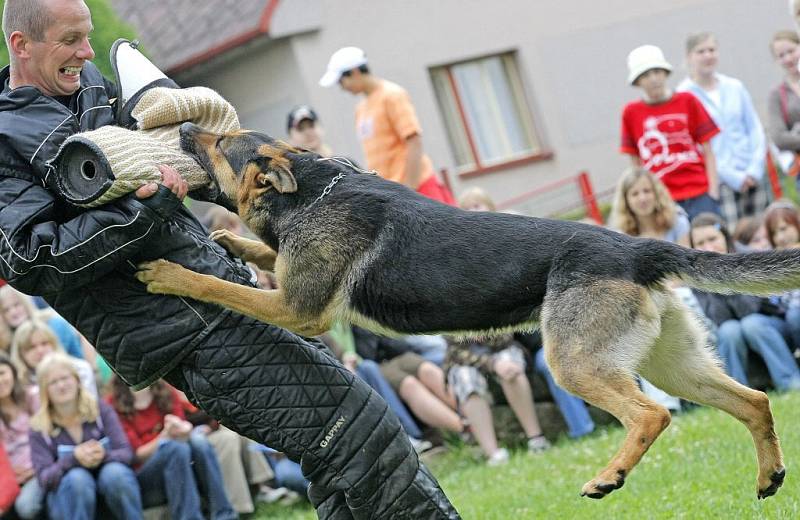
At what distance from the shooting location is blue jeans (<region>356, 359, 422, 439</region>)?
28.7ft

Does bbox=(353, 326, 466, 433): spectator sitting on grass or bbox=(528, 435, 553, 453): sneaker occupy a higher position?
bbox=(353, 326, 466, 433): spectator sitting on grass

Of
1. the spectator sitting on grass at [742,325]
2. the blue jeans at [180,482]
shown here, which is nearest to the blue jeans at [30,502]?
the blue jeans at [180,482]

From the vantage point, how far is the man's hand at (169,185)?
14.2 ft

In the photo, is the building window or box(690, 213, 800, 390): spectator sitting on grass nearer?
box(690, 213, 800, 390): spectator sitting on grass

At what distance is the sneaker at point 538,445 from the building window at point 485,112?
38.3 ft

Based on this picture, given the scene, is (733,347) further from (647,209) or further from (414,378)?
(414,378)

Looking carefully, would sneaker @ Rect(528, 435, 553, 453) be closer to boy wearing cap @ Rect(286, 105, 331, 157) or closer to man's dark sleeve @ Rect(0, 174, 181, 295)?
boy wearing cap @ Rect(286, 105, 331, 157)

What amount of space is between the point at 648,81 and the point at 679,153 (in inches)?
26.9

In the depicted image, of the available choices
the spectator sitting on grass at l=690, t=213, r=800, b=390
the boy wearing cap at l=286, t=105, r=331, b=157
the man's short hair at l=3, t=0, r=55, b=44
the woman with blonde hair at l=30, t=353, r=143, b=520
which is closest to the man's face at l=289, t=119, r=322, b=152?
the boy wearing cap at l=286, t=105, r=331, b=157

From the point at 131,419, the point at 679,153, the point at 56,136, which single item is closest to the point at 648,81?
the point at 679,153

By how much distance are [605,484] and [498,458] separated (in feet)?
12.8

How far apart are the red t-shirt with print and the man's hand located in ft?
19.6

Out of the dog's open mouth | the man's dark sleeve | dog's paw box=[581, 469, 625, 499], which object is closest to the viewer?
the man's dark sleeve

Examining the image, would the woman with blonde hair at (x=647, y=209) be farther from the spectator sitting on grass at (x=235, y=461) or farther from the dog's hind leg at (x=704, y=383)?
the dog's hind leg at (x=704, y=383)
